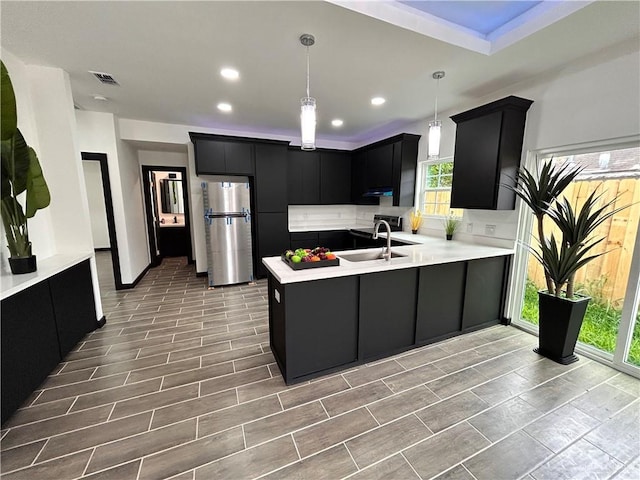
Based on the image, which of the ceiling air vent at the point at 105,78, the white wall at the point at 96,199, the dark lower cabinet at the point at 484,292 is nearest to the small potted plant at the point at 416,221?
the dark lower cabinet at the point at 484,292

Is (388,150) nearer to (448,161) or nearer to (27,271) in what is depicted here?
(448,161)

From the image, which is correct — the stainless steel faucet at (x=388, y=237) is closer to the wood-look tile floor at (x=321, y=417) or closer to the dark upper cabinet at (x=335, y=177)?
the wood-look tile floor at (x=321, y=417)

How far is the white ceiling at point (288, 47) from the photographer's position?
176 centimetres

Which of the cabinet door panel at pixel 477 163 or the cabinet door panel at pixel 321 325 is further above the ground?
the cabinet door panel at pixel 477 163

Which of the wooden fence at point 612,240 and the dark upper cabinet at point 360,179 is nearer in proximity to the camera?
the wooden fence at point 612,240

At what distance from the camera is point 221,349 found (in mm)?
2551

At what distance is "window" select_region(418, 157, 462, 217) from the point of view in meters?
3.72

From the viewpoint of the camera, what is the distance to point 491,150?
280 centimetres

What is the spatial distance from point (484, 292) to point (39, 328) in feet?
13.3

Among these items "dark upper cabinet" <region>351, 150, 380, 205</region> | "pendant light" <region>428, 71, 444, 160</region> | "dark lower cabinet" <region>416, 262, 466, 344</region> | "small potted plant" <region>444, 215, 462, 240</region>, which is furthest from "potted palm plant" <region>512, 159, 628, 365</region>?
"dark upper cabinet" <region>351, 150, 380, 205</region>

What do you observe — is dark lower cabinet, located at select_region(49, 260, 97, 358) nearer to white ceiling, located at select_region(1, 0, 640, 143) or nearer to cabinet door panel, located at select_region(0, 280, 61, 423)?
cabinet door panel, located at select_region(0, 280, 61, 423)

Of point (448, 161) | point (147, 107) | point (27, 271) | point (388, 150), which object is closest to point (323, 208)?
point (388, 150)

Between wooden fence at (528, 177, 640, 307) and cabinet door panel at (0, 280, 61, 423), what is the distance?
15.2ft

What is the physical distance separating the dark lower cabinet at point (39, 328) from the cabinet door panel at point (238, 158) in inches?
94.0
